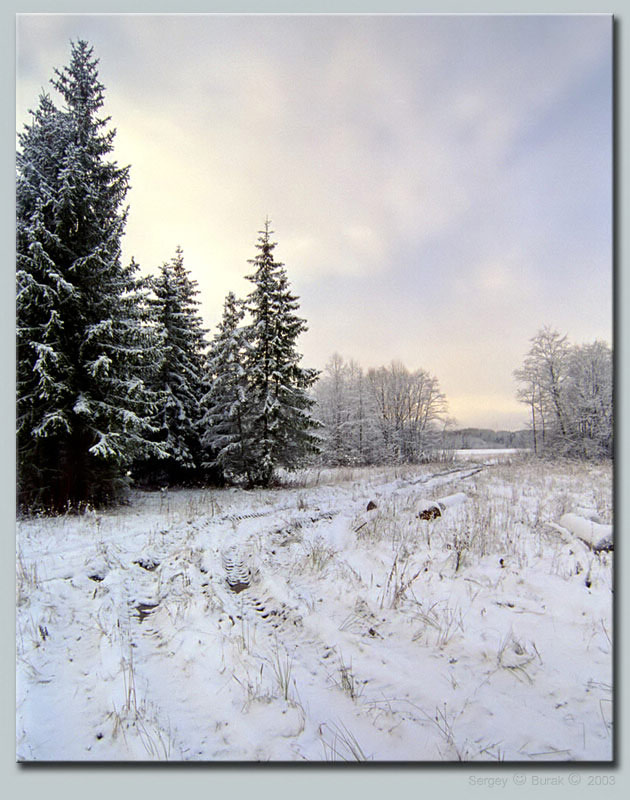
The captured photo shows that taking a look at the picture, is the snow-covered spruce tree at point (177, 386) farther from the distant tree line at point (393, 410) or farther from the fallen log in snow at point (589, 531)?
the fallen log in snow at point (589, 531)

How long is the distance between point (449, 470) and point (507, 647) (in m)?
6.47

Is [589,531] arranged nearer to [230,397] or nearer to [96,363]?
[96,363]

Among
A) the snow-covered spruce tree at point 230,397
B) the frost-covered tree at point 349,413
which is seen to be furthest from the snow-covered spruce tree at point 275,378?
the frost-covered tree at point 349,413

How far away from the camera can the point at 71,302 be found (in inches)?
225

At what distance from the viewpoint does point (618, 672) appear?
8.36ft

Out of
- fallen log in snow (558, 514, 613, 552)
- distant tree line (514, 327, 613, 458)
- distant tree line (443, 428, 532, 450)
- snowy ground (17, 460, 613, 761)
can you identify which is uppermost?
distant tree line (514, 327, 613, 458)

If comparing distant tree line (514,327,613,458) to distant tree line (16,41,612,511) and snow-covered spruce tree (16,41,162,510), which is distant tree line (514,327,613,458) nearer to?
distant tree line (16,41,612,511)

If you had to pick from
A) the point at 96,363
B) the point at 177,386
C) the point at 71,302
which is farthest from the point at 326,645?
the point at 177,386

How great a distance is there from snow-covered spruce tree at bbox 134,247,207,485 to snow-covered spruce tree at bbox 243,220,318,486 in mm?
2106

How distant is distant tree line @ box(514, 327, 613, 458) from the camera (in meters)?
3.26

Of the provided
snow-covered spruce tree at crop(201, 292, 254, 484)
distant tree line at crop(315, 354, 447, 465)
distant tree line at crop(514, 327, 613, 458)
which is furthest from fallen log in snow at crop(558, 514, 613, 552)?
snow-covered spruce tree at crop(201, 292, 254, 484)

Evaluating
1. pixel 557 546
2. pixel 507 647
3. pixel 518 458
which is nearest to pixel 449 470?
pixel 518 458

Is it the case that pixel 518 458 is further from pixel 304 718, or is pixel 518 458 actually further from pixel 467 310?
pixel 304 718

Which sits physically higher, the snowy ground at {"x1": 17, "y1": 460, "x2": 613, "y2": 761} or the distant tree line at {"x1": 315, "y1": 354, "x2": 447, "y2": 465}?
the distant tree line at {"x1": 315, "y1": 354, "x2": 447, "y2": 465}
